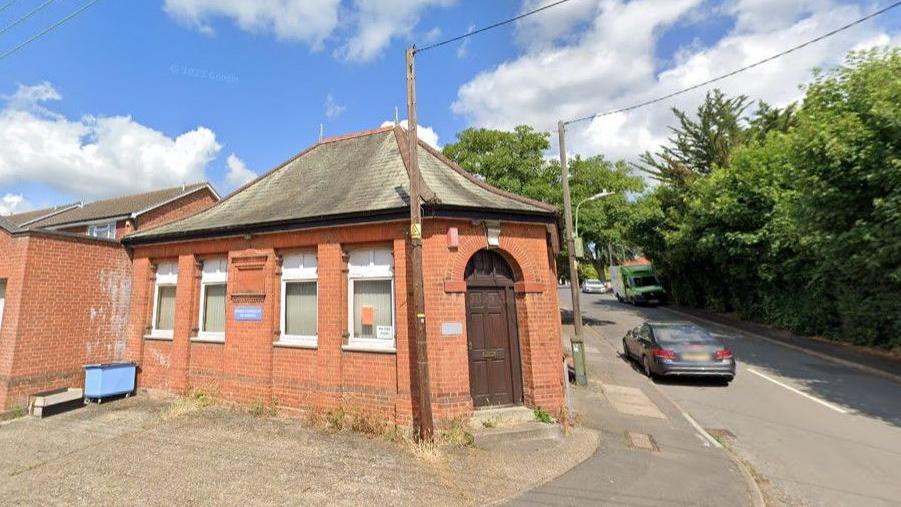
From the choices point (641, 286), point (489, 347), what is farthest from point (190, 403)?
point (641, 286)

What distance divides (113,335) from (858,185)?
19.7 meters

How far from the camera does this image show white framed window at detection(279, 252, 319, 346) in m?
8.04

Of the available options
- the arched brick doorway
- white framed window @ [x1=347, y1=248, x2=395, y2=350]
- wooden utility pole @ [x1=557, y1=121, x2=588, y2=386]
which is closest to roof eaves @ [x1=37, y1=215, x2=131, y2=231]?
white framed window @ [x1=347, y1=248, x2=395, y2=350]

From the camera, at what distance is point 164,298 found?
9.87 metres

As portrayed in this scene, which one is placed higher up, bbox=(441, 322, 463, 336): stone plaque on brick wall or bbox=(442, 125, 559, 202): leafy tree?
bbox=(442, 125, 559, 202): leafy tree

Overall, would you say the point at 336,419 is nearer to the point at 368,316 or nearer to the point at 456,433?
the point at 368,316

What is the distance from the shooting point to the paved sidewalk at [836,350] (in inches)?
471

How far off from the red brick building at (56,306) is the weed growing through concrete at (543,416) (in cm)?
978

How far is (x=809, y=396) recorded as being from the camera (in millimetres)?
9625

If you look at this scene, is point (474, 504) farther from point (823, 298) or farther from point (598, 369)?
point (823, 298)

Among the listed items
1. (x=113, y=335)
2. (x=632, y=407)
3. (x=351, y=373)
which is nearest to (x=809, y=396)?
(x=632, y=407)

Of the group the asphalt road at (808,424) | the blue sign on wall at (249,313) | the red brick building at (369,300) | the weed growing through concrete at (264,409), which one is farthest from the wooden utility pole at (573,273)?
the blue sign on wall at (249,313)

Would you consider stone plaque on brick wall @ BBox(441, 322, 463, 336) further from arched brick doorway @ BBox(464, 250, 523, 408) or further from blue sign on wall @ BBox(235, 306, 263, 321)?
blue sign on wall @ BBox(235, 306, 263, 321)

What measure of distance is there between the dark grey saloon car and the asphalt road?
45 centimetres
